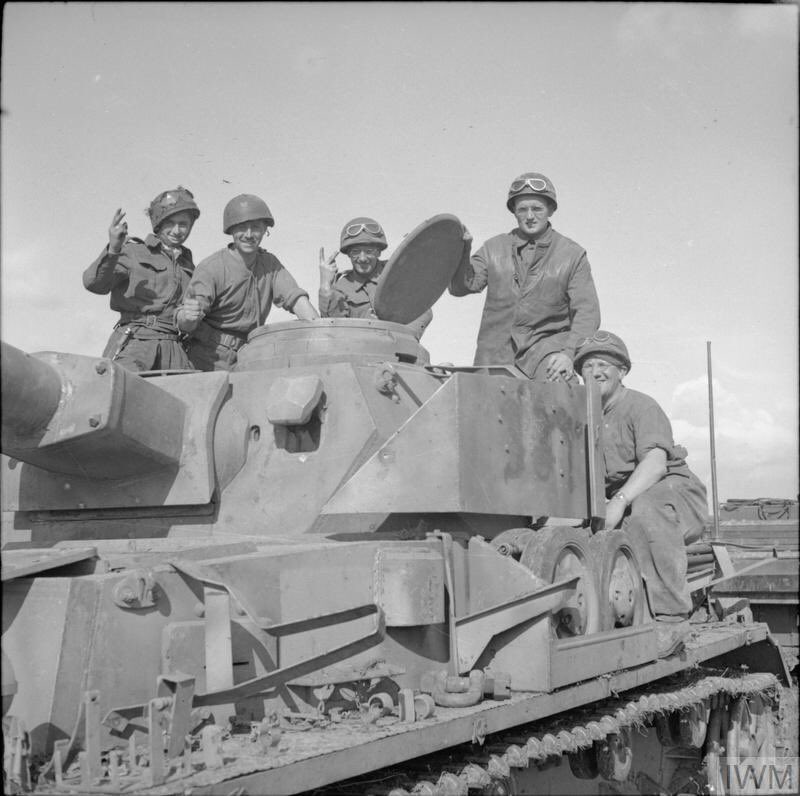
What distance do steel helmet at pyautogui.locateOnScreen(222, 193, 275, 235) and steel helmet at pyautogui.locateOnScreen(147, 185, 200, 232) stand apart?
0.38 m

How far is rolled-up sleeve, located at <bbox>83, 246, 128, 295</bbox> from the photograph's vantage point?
24.2 feet

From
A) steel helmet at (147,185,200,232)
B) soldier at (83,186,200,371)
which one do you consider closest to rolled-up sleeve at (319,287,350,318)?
soldier at (83,186,200,371)

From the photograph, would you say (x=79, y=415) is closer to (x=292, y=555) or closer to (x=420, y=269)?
(x=292, y=555)

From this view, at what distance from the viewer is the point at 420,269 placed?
7043 mm

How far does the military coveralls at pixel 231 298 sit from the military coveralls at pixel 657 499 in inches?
103

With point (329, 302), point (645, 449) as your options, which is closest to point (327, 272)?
point (329, 302)

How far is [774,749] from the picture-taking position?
9.50 metres

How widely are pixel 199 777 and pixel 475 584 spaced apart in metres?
2.06

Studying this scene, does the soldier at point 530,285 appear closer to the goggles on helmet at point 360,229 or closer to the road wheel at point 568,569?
the goggles on helmet at point 360,229

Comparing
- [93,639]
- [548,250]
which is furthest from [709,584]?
[93,639]

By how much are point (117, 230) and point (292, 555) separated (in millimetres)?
3298

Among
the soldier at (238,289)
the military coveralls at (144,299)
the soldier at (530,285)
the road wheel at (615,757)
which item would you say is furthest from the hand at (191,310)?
the road wheel at (615,757)

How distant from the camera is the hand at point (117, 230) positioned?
6.96 m

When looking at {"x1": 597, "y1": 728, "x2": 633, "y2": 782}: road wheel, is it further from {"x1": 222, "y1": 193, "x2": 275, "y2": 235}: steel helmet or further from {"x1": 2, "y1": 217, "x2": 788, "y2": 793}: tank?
{"x1": 222, "y1": 193, "x2": 275, "y2": 235}: steel helmet
